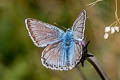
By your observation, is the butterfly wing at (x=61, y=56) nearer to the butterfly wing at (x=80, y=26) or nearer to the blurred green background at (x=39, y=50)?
the butterfly wing at (x=80, y=26)

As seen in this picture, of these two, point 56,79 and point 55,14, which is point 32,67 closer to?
point 56,79

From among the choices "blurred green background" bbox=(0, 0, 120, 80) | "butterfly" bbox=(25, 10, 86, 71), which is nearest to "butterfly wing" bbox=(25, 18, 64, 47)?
"butterfly" bbox=(25, 10, 86, 71)

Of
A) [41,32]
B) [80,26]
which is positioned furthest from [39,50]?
[80,26]

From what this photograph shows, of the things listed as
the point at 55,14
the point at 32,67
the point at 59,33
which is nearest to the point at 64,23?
the point at 55,14

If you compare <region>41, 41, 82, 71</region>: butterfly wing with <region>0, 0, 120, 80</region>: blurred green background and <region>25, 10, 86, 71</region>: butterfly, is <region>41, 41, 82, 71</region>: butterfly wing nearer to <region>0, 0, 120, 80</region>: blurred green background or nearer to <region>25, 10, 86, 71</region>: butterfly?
<region>25, 10, 86, 71</region>: butterfly

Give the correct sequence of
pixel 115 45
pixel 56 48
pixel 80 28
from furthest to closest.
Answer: pixel 115 45 < pixel 56 48 < pixel 80 28
